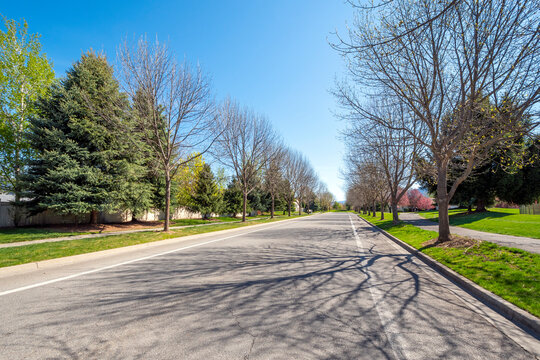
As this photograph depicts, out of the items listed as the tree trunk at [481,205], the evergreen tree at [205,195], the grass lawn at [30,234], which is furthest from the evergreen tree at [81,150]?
the tree trunk at [481,205]

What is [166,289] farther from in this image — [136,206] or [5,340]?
[136,206]

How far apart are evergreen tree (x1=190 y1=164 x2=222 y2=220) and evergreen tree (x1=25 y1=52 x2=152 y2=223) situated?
13.3 metres

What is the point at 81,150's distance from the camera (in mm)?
16734

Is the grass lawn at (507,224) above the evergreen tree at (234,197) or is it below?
below

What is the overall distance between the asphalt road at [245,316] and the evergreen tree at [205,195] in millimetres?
26395

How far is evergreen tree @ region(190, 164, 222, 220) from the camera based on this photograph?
3241cm

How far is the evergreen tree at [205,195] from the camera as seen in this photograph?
32.4 metres

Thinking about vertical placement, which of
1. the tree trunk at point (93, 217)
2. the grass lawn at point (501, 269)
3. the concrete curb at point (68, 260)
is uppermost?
the tree trunk at point (93, 217)

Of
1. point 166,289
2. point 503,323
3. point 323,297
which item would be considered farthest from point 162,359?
point 503,323

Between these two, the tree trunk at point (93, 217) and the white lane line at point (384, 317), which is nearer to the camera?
the white lane line at point (384, 317)

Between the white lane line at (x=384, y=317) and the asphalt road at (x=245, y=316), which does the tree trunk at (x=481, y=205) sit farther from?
the white lane line at (x=384, y=317)

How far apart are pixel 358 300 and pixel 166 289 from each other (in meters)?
3.31

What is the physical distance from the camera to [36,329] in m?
3.10

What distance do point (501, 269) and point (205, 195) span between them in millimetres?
29568
